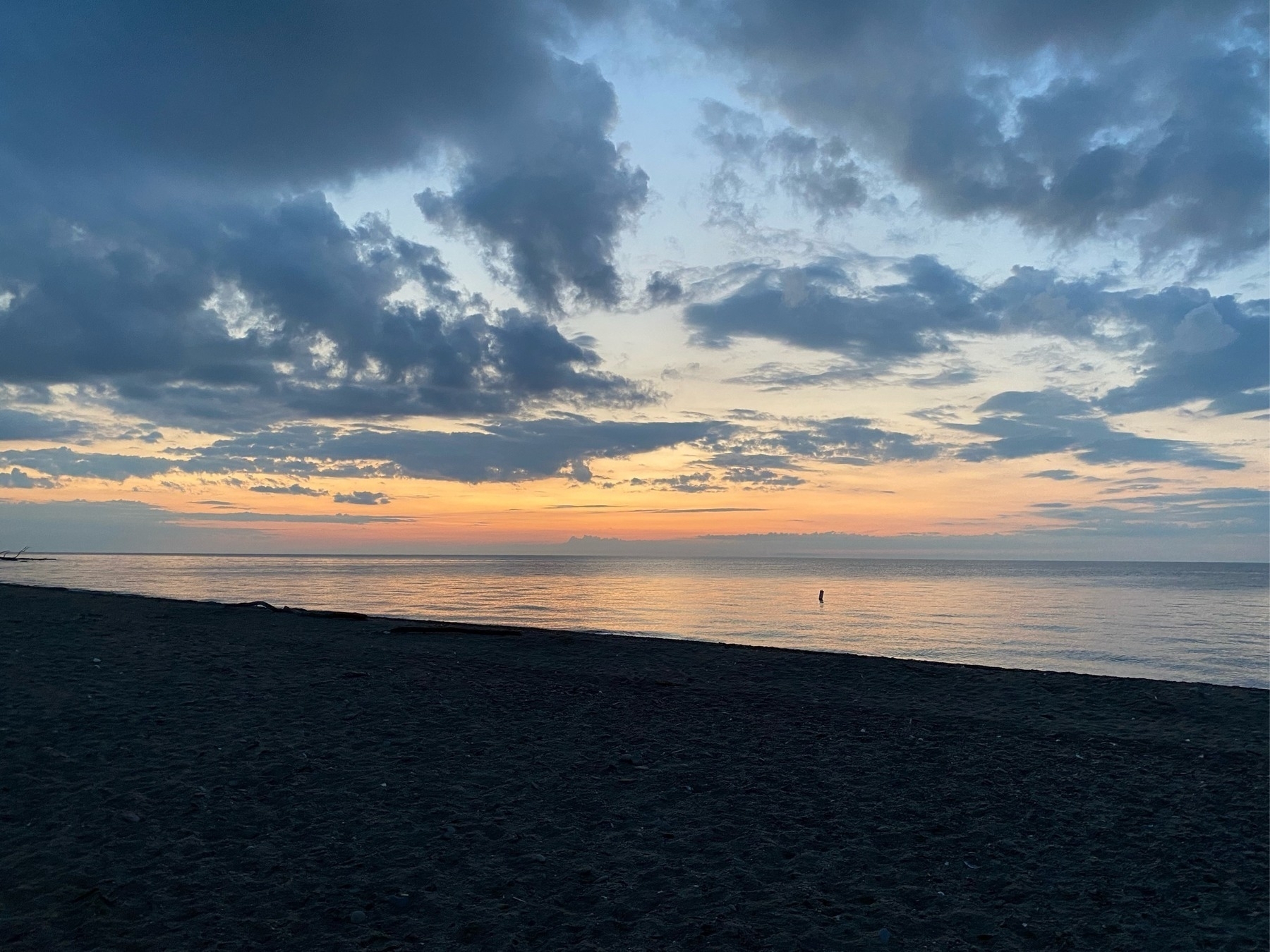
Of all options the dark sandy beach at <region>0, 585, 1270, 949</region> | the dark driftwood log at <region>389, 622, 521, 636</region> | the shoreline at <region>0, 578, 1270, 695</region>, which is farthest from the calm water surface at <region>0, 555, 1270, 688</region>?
the dark sandy beach at <region>0, 585, 1270, 949</region>

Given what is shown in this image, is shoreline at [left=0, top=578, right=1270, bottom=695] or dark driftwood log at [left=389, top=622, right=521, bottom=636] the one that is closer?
shoreline at [left=0, top=578, right=1270, bottom=695]

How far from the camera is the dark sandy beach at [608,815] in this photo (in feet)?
20.3

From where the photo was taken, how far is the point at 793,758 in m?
11.2

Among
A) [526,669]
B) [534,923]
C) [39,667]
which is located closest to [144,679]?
[39,667]

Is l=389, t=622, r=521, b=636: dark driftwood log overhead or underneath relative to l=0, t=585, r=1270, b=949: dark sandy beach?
overhead

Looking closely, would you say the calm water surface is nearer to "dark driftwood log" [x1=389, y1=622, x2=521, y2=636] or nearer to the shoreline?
the shoreline

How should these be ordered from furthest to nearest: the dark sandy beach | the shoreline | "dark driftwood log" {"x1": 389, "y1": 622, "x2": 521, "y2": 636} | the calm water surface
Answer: the calm water surface → "dark driftwood log" {"x1": 389, "y1": 622, "x2": 521, "y2": 636} → the shoreline → the dark sandy beach

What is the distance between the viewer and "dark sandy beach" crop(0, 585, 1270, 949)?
6180 mm

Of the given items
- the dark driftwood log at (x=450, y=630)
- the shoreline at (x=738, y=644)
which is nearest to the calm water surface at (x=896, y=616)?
the shoreline at (x=738, y=644)

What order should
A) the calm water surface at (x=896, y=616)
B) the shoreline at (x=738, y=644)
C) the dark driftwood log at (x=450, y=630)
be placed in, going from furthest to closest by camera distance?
the calm water surface at (x=896, y=616) → the dark driftwood log at (x=450, y=630) → the shoreline at (x=738, y=644)

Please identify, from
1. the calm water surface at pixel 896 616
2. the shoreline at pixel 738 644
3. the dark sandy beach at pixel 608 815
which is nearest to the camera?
the dark sandy beach at pixel 608 815

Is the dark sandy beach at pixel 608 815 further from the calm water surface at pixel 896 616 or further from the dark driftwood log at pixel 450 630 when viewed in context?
the calm water surface at pixel 896 616

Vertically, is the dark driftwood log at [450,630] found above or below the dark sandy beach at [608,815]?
above

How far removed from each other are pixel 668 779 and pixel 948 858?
354 cm
